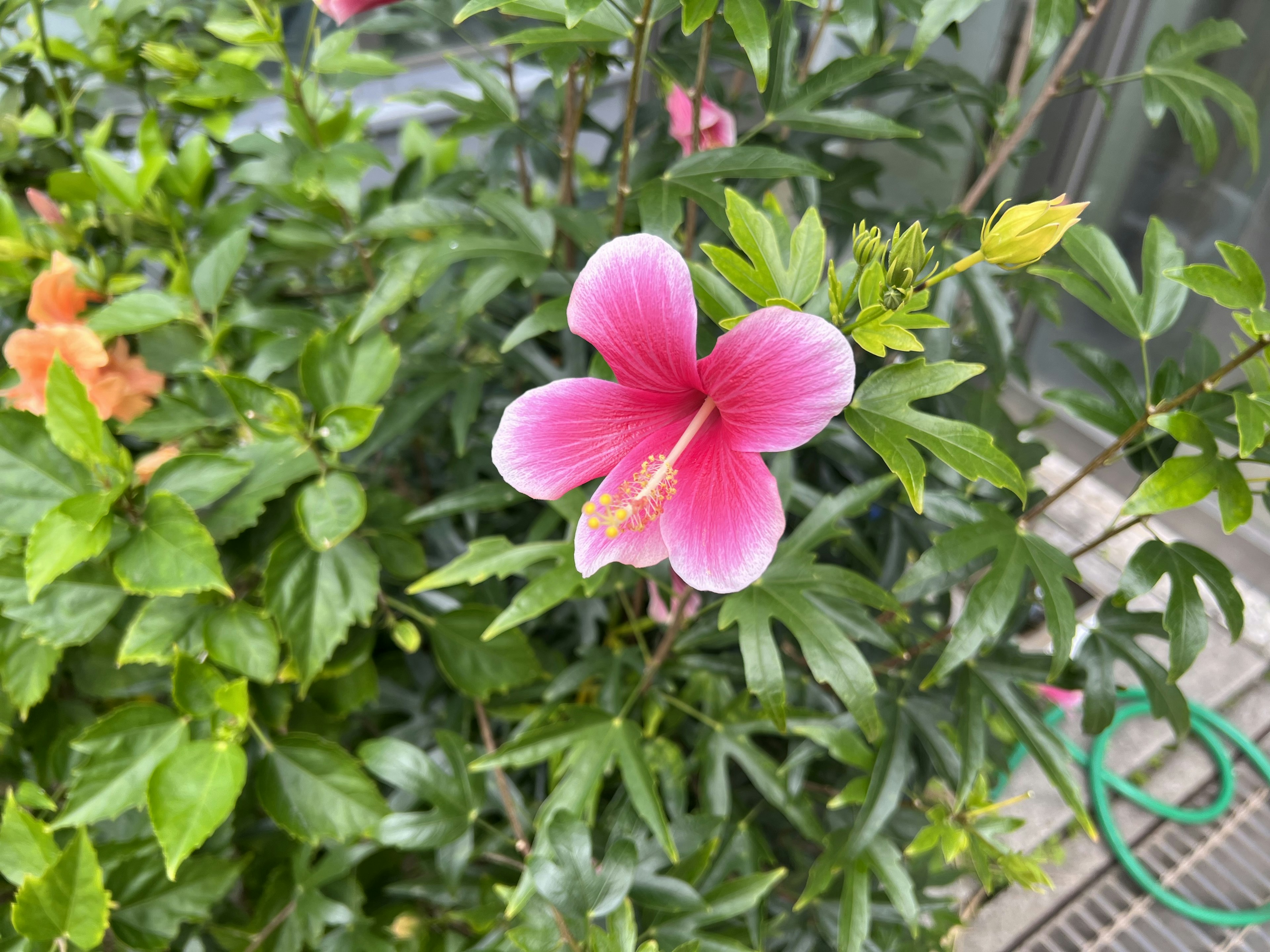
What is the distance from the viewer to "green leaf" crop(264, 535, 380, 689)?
723 mm

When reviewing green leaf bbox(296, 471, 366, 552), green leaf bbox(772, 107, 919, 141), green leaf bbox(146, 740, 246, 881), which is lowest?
green leaf bbox(146, 740, 246, 881)

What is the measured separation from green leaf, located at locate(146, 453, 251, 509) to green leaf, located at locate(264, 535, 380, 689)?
0.23 ft

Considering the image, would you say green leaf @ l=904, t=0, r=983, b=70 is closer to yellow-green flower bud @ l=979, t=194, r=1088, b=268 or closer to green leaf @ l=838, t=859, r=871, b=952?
yellow-green flower bud @ l=979, t=194, r=1088, b=268

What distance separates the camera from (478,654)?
2.86 feet

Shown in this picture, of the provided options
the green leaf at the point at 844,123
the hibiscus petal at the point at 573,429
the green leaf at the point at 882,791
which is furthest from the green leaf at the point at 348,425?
the green leaf at the point at 882,791

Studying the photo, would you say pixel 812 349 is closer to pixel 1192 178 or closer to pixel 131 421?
pixel 131 421

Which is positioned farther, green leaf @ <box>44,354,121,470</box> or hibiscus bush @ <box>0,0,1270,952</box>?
green leaf @ <box>44,354,121,470</box>

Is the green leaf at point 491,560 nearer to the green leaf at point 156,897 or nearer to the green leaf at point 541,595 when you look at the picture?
the green leaf at point 541,595

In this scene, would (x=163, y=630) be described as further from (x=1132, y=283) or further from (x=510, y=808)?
(x=1132, y=283)

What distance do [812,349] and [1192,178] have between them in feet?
5.03

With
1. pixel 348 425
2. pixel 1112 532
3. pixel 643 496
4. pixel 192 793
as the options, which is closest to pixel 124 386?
pixel 348 425

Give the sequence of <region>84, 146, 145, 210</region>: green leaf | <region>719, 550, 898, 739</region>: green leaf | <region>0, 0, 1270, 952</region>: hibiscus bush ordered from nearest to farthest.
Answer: <region>0, 0, 1270, 952</region>: hibiscus bush < <region>719, 550, 898, 739</region>: green leaf < <region>84, 146, 145, 210</region>: green leaf

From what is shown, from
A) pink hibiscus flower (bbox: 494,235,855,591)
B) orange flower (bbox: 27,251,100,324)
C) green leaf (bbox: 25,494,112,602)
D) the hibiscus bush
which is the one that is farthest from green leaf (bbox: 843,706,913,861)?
orange flower (bbox: 27,251,100,324)

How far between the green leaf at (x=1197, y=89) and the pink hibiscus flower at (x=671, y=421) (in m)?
0.64
